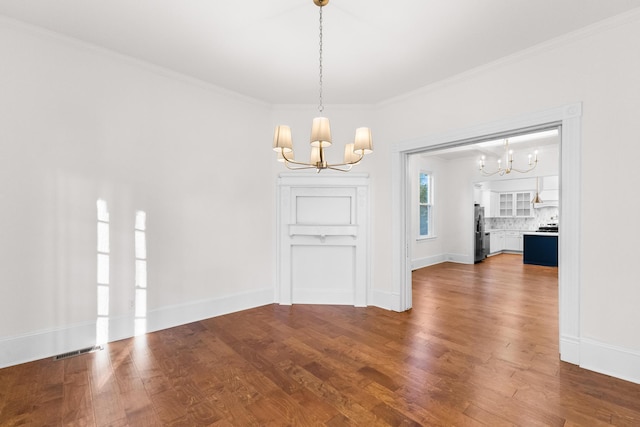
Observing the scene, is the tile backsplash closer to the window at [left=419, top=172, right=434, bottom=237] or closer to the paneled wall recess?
the window at [left=419, top=172, right=434, bottom=237]

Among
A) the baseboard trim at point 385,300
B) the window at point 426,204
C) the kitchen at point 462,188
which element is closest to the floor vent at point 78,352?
the baseboard trim at point 385,300

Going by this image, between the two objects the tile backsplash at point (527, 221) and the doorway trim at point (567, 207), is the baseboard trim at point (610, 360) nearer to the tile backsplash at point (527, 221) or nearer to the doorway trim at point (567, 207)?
the doorway trim at point (567, 207)

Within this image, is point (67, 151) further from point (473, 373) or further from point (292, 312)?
point (473, 373)

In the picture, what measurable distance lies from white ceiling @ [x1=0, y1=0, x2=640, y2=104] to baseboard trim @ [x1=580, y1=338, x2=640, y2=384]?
9.14 ft

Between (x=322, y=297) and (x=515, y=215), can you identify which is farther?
(x=515, y=215)

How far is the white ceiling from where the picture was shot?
7.73 feet

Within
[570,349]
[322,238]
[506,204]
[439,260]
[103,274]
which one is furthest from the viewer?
[506,204]

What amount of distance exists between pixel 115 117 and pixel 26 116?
685mm

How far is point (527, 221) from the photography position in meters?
10.1

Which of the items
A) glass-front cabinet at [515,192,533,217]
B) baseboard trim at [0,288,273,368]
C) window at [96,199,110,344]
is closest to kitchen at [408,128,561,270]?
glass-front cabinet at [515,192,533,217]

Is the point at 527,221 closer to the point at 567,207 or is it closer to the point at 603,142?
the point at 567,207

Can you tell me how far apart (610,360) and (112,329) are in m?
4.69

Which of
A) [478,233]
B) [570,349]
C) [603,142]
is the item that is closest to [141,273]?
[570,349]

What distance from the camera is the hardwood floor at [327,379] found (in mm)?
1941
